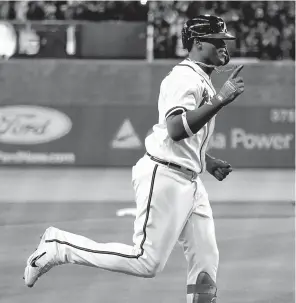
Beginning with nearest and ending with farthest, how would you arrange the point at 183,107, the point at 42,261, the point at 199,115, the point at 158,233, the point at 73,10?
the point at 199,115
the point at 183,107
the point at 158,233
the point at 42,261
the point at 73,10

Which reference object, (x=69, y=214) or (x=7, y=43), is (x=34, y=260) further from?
(x=7, y=43)

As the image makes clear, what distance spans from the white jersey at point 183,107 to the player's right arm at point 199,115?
80 mm

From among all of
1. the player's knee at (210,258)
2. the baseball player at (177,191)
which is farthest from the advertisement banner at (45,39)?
the player's knee at (210,258)

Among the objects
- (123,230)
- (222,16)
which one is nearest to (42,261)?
(123,230)

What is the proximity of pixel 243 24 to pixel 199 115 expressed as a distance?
12.0m

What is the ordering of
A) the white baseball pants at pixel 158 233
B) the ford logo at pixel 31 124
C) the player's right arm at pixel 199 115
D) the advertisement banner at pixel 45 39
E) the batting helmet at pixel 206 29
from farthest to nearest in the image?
the ford logo at pixel 31 124, the advertisement banner at pixel 45 39, the batting helmet at pixel 206 29, the white baseball pants at pixel 158 233, the player's right arm at pixel 199 115

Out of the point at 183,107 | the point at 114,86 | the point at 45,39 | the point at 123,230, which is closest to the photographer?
the point at 183,107

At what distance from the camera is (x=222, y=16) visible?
16.4m

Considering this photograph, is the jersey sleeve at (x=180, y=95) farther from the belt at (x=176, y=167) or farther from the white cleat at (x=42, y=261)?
the white cleat at (x=42, y=261)

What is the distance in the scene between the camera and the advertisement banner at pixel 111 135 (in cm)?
1633

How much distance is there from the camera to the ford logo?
16281 mm

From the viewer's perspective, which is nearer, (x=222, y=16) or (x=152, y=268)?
(x=152, y=268)

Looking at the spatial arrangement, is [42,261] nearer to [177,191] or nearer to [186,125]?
[177,191]

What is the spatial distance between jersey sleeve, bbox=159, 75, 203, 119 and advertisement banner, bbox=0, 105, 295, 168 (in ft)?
36.8
